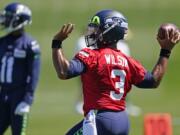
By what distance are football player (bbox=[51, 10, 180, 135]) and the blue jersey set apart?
2.35 metres

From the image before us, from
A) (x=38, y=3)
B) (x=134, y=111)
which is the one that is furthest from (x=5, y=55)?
(x=38, y=3)

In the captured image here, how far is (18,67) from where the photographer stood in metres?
8.90

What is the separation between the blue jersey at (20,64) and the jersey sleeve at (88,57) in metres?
2.54

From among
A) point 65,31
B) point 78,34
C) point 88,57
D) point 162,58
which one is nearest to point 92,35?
point 88,57

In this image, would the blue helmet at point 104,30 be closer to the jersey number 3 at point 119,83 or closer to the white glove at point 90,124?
the jersey number 3 at point 119,83

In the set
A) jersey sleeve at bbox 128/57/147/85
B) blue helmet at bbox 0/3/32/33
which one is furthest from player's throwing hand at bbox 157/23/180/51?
blue helmet at bbox 0/3/32/33

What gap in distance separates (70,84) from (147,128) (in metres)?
5.63

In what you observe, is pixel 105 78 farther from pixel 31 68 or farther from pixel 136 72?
pixel 31 68

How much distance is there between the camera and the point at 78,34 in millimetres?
16469

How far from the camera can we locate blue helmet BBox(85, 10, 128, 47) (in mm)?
6531

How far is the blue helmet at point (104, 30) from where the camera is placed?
6.53 meters

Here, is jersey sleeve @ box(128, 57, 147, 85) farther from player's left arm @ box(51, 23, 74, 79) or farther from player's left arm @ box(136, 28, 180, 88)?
player's left arm @ box(51, 23, 74, 79)

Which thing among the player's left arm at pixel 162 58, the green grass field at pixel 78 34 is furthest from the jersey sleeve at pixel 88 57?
the green grass field at pixel 78 34

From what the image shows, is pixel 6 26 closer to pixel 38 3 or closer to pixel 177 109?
pixel 177 109
